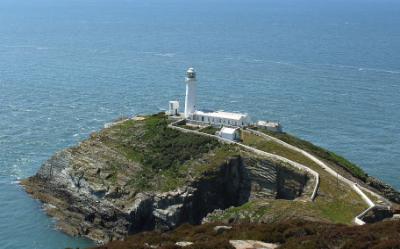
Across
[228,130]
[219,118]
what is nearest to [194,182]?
[228,130]

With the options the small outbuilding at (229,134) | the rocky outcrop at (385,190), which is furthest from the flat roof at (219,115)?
the rocky outcrop at (385,190)

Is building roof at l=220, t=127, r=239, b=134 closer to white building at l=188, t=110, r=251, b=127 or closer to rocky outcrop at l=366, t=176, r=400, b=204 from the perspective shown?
white building at l=188, t=110, r=251, b=127

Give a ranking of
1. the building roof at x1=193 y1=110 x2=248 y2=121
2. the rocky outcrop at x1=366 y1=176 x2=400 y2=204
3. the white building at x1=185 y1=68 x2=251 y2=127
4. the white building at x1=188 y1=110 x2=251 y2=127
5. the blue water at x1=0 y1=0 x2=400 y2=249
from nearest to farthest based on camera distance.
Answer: the rocky outcrop at x1=366 y1=176 x2=400 y2=204 < the white building at x1=188 y1=110 x2=251 y2=127 < the white building at x1=185 y1=68 x2=251 y2=127 < the building roof at x1=193 y1=110 x2=248 y2=121 < the blue water at x1=0 y1=0 x2=400 y2=249

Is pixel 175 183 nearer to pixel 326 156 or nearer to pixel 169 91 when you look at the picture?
pixel 326 156

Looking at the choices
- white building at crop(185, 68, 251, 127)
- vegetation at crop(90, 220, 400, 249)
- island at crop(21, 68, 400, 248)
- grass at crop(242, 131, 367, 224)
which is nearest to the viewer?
vegetation at crop(90, 220, 400, 249)

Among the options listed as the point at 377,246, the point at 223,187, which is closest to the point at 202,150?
the point at 223,187

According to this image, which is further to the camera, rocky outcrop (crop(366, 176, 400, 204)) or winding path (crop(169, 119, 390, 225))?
rocky outcrop (crop(366, 176, 400, 204))

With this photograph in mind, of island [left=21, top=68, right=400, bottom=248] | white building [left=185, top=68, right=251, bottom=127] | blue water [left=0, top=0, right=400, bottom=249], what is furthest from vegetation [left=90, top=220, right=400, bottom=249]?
white building [left=185, top=68, right=251, bottom=127]
